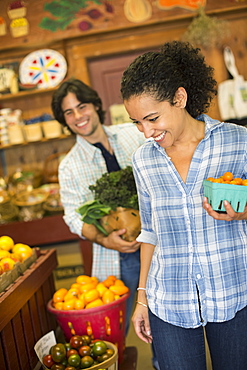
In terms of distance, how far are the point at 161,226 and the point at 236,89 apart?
355cm

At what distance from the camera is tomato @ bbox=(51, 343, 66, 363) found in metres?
1.97

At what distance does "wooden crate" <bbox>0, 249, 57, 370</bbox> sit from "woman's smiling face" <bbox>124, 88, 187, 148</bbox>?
82 centimetres

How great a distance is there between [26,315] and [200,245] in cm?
90

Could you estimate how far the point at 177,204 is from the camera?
157cm

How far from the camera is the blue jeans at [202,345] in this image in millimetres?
1534

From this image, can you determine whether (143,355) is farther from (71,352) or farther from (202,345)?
(202,345)

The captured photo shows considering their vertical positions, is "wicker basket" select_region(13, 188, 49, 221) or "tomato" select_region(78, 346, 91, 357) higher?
"wicker basket" select_region(13, 188, 49, 221)

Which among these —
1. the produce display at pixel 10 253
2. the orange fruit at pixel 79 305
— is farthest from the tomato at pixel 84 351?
the produce display at pixel 10 253

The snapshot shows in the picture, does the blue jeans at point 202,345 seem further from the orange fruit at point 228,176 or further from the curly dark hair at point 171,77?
the curly dark hair at point 171,77

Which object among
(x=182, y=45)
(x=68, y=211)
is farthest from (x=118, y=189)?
(x=182, y=45)

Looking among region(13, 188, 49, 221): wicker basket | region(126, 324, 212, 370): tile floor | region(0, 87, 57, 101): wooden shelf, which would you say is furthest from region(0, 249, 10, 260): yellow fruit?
region(0, 87, 57, 101): wooden shelf

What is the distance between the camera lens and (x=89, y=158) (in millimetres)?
2613

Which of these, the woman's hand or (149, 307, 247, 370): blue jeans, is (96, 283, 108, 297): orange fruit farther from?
(149, 307, 247, 370): blue jeans

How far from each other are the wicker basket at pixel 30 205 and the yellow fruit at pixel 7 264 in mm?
2142
